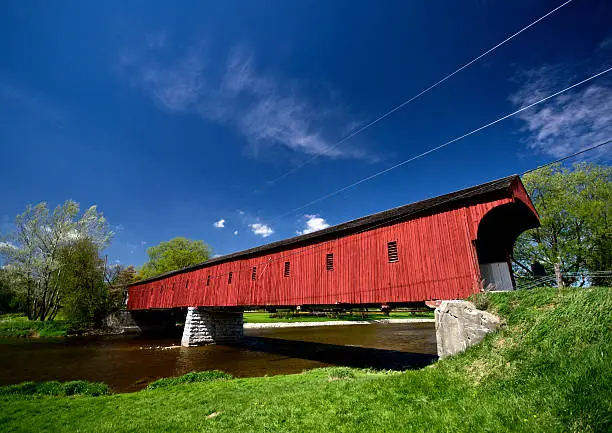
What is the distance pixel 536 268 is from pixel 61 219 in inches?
1897

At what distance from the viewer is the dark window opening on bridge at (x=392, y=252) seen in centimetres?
1282

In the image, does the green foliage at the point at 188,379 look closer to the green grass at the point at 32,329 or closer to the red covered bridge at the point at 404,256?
the red covered bridge at the point at 404,256

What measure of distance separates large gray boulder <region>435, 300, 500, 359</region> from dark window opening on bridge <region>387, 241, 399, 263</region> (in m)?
3.25

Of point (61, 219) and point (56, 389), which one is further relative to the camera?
point (61, 219)

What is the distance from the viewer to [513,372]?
587 centimetres

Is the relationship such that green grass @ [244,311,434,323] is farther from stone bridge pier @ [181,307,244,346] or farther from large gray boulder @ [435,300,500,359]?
large gray boulder @ [435,300,500,359]

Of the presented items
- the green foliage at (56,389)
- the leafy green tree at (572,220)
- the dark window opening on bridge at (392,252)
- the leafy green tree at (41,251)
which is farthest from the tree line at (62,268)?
the leafy green tree at (572,220)

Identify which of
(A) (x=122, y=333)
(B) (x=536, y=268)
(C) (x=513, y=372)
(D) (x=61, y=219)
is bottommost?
(A) (x=122, y=333)

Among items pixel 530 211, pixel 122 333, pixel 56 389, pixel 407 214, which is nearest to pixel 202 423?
pixel 56 389

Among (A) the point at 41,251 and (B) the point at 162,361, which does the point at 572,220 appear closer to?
(B) the point at 162,361

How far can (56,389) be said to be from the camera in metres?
11.0

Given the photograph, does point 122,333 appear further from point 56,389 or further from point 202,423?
point 202,423

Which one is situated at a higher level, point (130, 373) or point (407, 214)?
point (407, 214)

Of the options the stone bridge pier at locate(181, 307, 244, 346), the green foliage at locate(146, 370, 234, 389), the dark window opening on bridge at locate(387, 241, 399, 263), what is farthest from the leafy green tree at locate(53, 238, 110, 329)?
the dark window opening on bridge at locate(387, 241, 399, 263)
